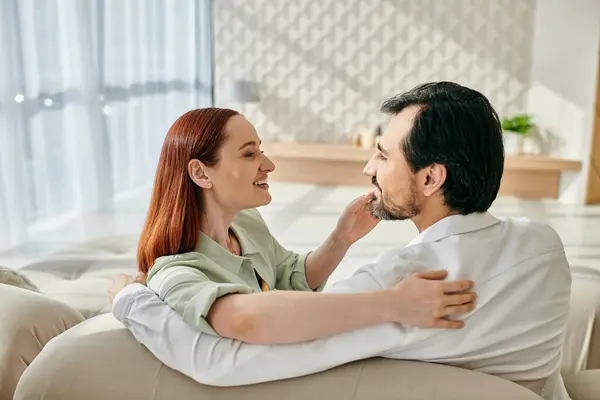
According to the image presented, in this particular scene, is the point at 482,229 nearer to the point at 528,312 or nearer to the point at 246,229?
the point at 528,312

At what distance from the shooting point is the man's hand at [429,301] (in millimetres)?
1548

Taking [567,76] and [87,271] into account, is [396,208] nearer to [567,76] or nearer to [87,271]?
[87,271]

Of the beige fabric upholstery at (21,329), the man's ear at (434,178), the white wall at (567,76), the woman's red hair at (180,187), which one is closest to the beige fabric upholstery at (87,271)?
the beige fabric upholstery at (21,329)

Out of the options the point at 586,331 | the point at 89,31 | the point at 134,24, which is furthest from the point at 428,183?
the point at 134,24

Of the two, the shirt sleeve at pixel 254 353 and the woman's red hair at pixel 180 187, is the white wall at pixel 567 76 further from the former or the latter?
the shirt sleeve at pixel 254 353

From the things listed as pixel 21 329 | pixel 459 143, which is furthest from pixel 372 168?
pixel 21 329

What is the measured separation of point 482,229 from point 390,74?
22.7 ft

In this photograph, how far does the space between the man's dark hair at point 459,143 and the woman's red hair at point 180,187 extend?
0.52 m

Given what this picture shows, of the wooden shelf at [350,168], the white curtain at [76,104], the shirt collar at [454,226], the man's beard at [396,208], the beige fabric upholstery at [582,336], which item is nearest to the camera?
the shirt collar at [454,226]

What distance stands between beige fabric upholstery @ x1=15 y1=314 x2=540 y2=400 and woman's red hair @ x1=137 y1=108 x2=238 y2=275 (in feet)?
0.97

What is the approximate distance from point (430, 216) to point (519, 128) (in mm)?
6316

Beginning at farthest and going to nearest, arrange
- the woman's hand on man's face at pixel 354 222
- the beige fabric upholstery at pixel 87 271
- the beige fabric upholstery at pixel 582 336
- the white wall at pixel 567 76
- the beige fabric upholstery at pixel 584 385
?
the white wall at pixel 567 76, the beige fabric upholstery at pixel 87 271, the woman's hand on man's face at pixel 354 222, the beige fabric upholstery at pixel 582 336, the beige fabric upholstery at pixel 584 385

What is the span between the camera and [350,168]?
8258mm

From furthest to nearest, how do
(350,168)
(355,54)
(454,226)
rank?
(355,54), (350,168), (454,226)
